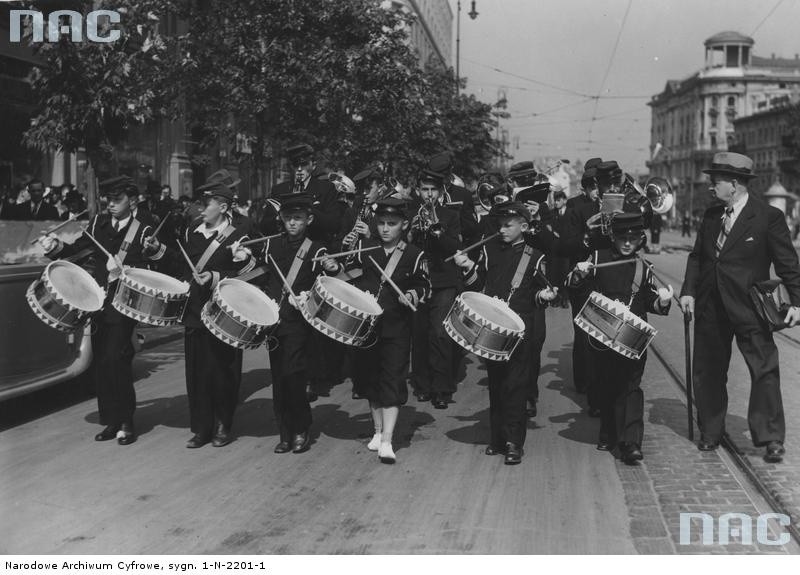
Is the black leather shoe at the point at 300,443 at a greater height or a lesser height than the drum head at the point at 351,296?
lesser

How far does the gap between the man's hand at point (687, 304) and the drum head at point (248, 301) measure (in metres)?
3.02

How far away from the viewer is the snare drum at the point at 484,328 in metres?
6.63

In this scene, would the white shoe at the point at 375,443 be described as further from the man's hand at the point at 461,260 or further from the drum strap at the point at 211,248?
the drum strap at the point at 211,248

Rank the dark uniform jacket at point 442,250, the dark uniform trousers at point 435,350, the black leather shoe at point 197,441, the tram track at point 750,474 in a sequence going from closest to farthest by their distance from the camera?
the tram track at point 750,474
the black leather shoe at point 197,441
the dark uniform jacket at point 442,250
the dark uniform trousers at point 435,350

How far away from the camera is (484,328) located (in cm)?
662

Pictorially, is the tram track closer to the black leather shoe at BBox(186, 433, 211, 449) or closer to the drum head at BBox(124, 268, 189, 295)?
the black leather shoe at BBox(186, 433, 211, 449)

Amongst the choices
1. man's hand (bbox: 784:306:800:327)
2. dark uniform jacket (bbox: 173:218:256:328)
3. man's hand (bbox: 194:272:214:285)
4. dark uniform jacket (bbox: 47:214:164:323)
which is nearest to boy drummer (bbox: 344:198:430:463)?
dark uniform jacket (bbox: 173:218:256:328)

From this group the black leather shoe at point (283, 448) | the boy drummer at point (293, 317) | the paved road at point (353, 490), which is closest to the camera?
the paved road at point (353, 490)

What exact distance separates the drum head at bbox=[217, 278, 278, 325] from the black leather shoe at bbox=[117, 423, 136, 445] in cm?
150

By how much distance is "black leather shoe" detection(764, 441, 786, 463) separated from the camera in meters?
6.87

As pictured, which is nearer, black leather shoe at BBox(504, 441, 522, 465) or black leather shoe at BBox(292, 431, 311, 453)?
black leather shoe at BBox(504, 441, 522, 465)

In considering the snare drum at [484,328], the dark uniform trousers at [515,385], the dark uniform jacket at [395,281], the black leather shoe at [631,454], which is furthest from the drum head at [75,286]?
the black leather shoe at [631,454]

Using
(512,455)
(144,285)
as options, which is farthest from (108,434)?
(512,455)

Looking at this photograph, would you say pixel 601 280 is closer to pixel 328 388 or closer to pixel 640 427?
pixel 640 427
